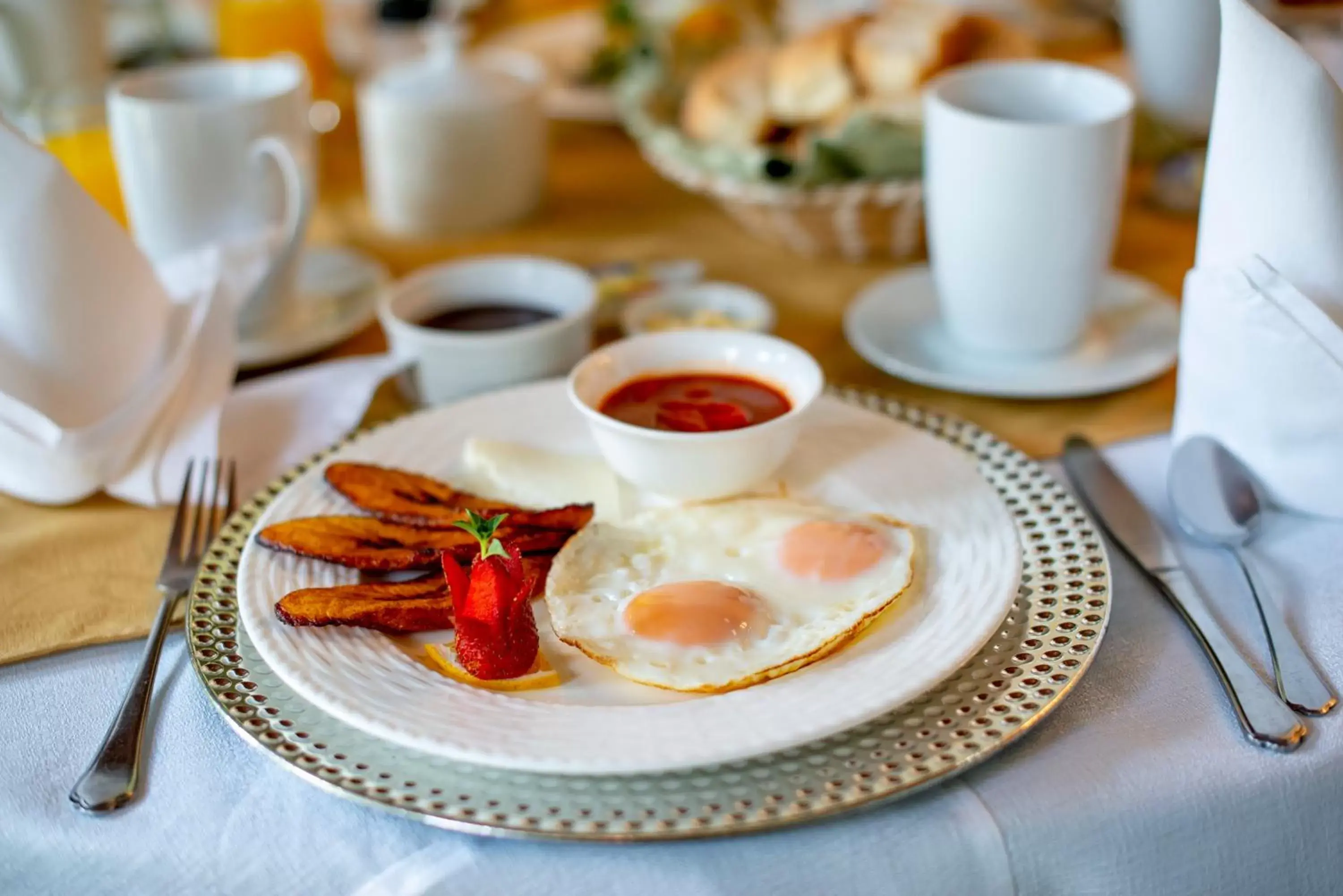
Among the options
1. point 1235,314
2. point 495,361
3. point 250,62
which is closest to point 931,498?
point 1235,314

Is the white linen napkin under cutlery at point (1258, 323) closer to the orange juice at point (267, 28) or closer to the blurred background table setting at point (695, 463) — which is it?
the blurred background table setting at point (695, 463)

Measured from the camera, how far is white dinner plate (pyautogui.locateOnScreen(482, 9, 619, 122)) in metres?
2.24

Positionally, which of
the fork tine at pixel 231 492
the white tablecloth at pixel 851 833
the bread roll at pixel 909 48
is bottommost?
the white tablecloth at pixel 851 833

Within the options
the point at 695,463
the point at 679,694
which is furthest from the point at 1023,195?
the point at 679,694

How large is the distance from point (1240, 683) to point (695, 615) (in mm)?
388

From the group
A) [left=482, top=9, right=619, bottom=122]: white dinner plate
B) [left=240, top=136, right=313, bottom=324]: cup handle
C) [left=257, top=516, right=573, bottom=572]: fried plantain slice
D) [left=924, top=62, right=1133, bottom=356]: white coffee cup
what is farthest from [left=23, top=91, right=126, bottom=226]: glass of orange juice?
[left=924, top=62, right=1133, bottom=356]: white coffee cup

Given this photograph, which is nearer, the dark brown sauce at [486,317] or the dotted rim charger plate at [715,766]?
the dotted rim charger plate at [715,766]

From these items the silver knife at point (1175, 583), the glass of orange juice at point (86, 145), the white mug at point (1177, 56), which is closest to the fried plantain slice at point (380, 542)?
the silver knife at point (1175, 583)

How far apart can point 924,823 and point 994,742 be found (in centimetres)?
7

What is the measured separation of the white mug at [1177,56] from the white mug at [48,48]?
156 centimetres

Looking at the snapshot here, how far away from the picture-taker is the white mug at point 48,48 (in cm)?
186

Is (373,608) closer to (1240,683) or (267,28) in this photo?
(1240,683)

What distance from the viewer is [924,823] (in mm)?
783

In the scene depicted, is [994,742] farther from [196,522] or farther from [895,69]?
[895,69]
